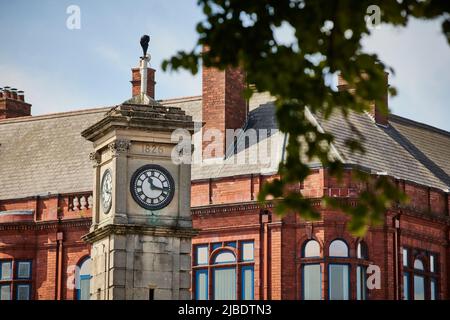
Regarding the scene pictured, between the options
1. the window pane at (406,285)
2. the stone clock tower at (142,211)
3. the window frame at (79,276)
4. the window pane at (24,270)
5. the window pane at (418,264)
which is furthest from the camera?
the window pane at (24,270)

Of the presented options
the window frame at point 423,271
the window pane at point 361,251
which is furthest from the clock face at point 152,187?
the window frame at point 423,271

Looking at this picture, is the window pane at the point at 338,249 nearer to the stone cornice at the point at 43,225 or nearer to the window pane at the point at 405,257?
the window pane at the point at 405,257

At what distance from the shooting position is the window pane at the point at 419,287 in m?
58.4

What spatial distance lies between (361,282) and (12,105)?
2336 cm

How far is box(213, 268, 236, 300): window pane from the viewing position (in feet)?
187

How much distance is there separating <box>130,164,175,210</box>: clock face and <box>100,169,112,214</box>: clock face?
2.73ft

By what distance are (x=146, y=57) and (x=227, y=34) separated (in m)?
27.5

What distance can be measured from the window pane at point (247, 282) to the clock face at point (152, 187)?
15201mm

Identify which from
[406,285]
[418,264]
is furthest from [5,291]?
[418,264]

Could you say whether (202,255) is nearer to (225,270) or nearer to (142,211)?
(225,270)

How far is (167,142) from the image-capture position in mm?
42062

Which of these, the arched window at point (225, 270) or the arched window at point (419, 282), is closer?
the arched window at point (225, 270)

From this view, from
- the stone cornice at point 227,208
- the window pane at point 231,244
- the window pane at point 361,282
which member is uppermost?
the stone cornice at point 227,208
